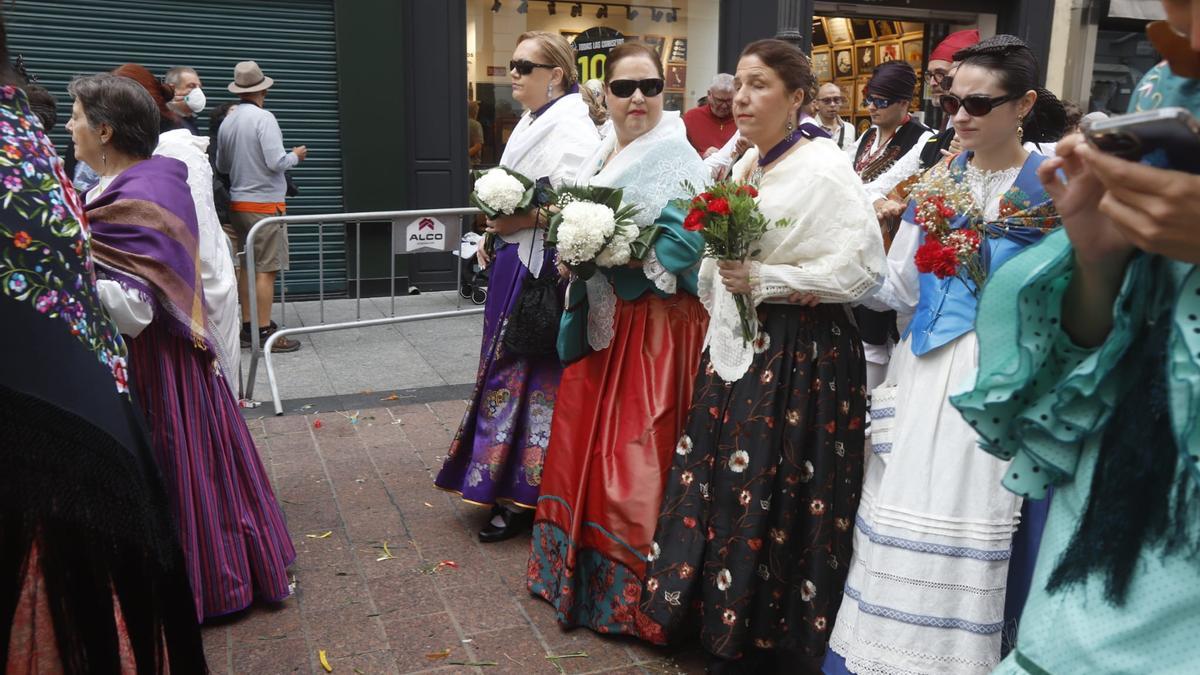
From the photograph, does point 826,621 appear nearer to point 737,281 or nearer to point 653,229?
point 737,281

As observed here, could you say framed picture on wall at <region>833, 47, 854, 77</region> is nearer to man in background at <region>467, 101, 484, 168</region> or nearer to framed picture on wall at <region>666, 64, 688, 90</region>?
framed picture on wall at <region>666, 64, 688, 90</region>

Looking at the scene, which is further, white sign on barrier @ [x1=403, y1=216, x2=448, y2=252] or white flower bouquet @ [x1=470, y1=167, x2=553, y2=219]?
white sign on barrier @ [x1=403, y1=216, x2=448, y2=252]

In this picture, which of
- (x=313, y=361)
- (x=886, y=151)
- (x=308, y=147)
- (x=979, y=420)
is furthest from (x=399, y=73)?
(x=979, y=420)

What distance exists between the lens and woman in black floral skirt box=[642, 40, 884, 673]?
3.20 m

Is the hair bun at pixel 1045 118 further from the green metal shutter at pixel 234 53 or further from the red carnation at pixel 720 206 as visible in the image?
the green metal shutter at pixel 234 53

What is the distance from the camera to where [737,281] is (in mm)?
3213

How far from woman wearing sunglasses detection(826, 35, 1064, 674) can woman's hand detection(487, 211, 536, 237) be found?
1730 mm

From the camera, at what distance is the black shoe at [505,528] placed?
179 inches

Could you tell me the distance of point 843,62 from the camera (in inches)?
513

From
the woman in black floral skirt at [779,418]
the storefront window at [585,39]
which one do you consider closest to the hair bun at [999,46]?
the woman in black floral skirt at [779,418]

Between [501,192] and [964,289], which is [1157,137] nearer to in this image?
[964,289]

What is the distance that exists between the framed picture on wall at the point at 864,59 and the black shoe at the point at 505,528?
393 inches

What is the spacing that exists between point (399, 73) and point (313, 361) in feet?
11.3

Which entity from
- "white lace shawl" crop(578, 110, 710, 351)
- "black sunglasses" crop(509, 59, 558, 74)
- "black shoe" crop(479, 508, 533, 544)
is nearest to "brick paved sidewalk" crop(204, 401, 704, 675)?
"black shoe" crop(479, 508, 533, 544)
